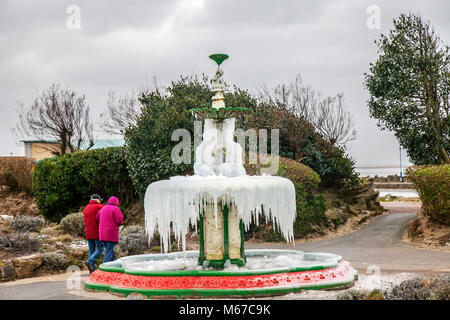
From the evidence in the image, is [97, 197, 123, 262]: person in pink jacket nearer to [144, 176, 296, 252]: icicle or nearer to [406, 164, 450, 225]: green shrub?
[144, 176, 296, 252]: icicle

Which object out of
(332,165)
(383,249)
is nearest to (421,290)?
(383,249)

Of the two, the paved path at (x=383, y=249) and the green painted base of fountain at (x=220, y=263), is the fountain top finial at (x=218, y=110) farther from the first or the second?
the paved path at (x=383, y=249)

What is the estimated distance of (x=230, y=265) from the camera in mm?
9352

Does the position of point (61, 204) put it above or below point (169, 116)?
below

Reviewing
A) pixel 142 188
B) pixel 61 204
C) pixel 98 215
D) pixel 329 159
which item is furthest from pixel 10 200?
pixel 98 215

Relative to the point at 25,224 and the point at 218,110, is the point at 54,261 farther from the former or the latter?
the point at 25,224

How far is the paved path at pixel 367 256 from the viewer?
30.5 ft

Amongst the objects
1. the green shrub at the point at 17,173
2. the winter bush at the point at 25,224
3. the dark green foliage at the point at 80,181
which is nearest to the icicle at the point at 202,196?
the winter bush at the point at 25,224

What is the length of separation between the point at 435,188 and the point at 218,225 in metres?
7.95

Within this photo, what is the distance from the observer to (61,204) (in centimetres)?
2302

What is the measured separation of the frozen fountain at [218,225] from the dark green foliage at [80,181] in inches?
492
